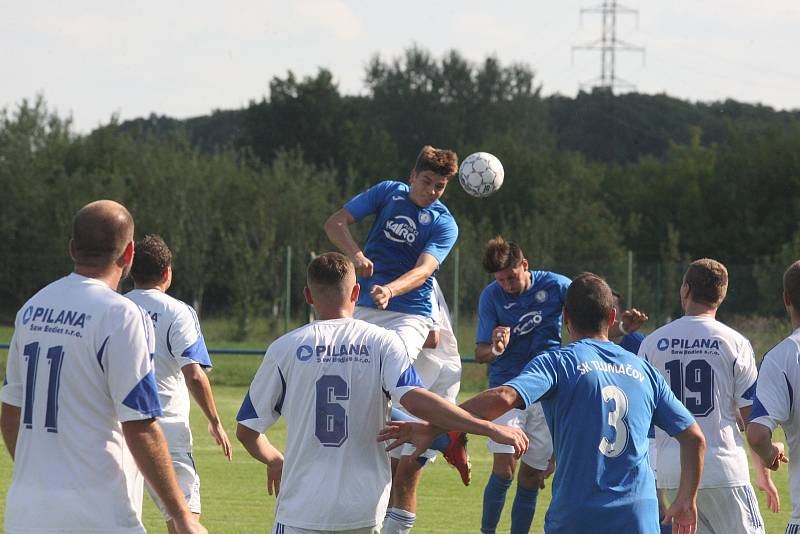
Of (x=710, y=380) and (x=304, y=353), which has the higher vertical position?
(x=304, y=353)

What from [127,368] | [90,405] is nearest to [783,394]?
[127,368]

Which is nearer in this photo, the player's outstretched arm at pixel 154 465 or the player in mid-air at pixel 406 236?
the player's outstretched arm at pixel 154 465

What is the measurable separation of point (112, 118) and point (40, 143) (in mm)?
3766

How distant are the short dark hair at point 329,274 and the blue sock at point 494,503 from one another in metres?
3.75

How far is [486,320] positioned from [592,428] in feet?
13.6

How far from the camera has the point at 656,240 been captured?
147 feet

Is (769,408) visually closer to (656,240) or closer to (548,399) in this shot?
(548,399)

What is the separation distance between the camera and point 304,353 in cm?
502

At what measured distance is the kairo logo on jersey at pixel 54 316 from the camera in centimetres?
428

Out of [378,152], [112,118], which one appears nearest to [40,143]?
[112,118]

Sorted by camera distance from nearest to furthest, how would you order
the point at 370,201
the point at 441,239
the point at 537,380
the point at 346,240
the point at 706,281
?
the point at 537,380 → the point at 706,281 → the point at 346,240 → the point at 441,239 → the point at 370,201

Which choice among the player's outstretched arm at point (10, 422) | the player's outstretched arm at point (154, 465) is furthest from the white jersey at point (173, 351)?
the player's outstretched arm at point (154, 465)

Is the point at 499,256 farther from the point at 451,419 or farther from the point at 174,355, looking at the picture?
the point at 451,419

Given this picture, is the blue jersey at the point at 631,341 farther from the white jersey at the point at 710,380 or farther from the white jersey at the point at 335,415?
the white jersey at the point at 335,415
